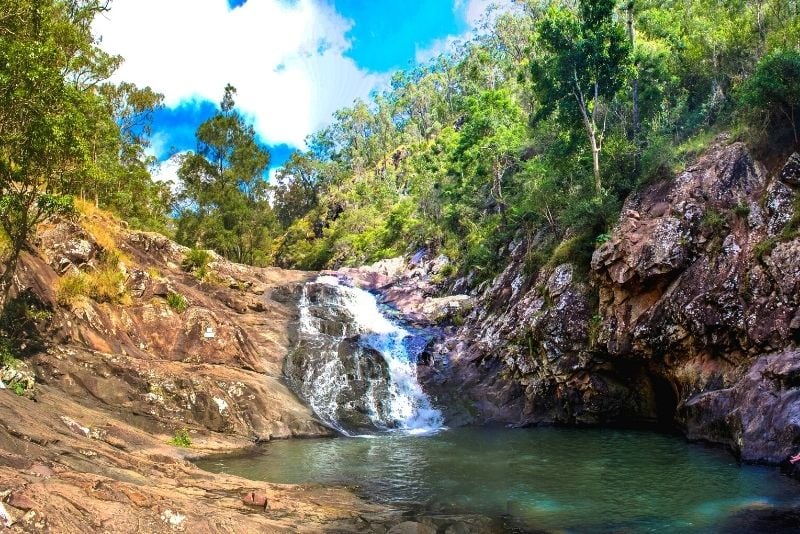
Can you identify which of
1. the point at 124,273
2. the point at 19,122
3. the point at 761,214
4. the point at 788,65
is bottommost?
the point at 124,273

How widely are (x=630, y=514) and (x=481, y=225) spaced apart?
111 feet

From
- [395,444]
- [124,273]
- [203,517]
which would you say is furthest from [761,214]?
[124,273]

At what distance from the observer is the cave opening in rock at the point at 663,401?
72.4 ft

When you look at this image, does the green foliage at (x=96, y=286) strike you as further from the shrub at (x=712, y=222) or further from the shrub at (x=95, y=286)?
the shrub at (x=712, y=222)

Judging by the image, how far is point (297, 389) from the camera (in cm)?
2656

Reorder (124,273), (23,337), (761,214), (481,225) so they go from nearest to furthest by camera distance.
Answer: (23,337)
(761,214)
(124,273)
(481,225)

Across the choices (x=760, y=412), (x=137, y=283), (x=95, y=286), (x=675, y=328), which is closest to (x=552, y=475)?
(x=760, y=412)

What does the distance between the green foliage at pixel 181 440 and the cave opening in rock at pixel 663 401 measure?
711 inches

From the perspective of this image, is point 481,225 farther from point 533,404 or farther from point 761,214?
point 761,214

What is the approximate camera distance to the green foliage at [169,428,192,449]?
1795 centimetres

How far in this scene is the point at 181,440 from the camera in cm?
1820

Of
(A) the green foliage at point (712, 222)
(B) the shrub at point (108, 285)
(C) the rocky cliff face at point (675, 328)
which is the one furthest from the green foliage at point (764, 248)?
(B) the shrub at point (108, 285)

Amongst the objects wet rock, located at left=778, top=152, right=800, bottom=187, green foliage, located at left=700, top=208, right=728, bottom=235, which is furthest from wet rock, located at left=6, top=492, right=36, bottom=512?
wet rock, located at left=778, top=152, right=800, bottom=187

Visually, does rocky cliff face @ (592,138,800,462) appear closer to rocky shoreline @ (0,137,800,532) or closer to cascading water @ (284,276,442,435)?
rocky shoreline @ (0,137,800,532)
